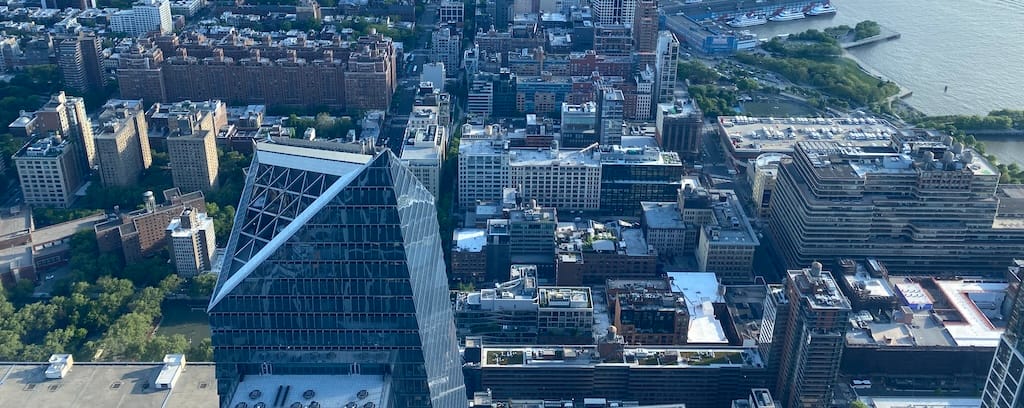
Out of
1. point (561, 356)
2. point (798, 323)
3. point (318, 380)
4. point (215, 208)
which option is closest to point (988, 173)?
point (798, 323)

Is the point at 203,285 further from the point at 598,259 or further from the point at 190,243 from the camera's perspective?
the point at 598,259

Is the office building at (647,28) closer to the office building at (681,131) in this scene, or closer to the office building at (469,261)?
the office building at (681,131)

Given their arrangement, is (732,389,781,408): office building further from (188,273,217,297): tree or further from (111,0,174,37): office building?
(111,0,174,37): office building

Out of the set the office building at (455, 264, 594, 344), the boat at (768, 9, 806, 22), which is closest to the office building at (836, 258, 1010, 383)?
the office building at (455, 264, 594, 344)

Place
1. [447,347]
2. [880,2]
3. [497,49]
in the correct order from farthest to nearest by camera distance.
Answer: [880,2], [497,49], [447,347]

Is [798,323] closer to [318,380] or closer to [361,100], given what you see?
[318,380]

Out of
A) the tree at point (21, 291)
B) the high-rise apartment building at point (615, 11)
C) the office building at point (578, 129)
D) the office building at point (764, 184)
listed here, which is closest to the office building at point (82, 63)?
the tree at point (21, 291)

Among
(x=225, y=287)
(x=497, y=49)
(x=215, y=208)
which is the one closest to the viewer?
(x=225, y=287)

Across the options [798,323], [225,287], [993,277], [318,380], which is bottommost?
[993,277]
